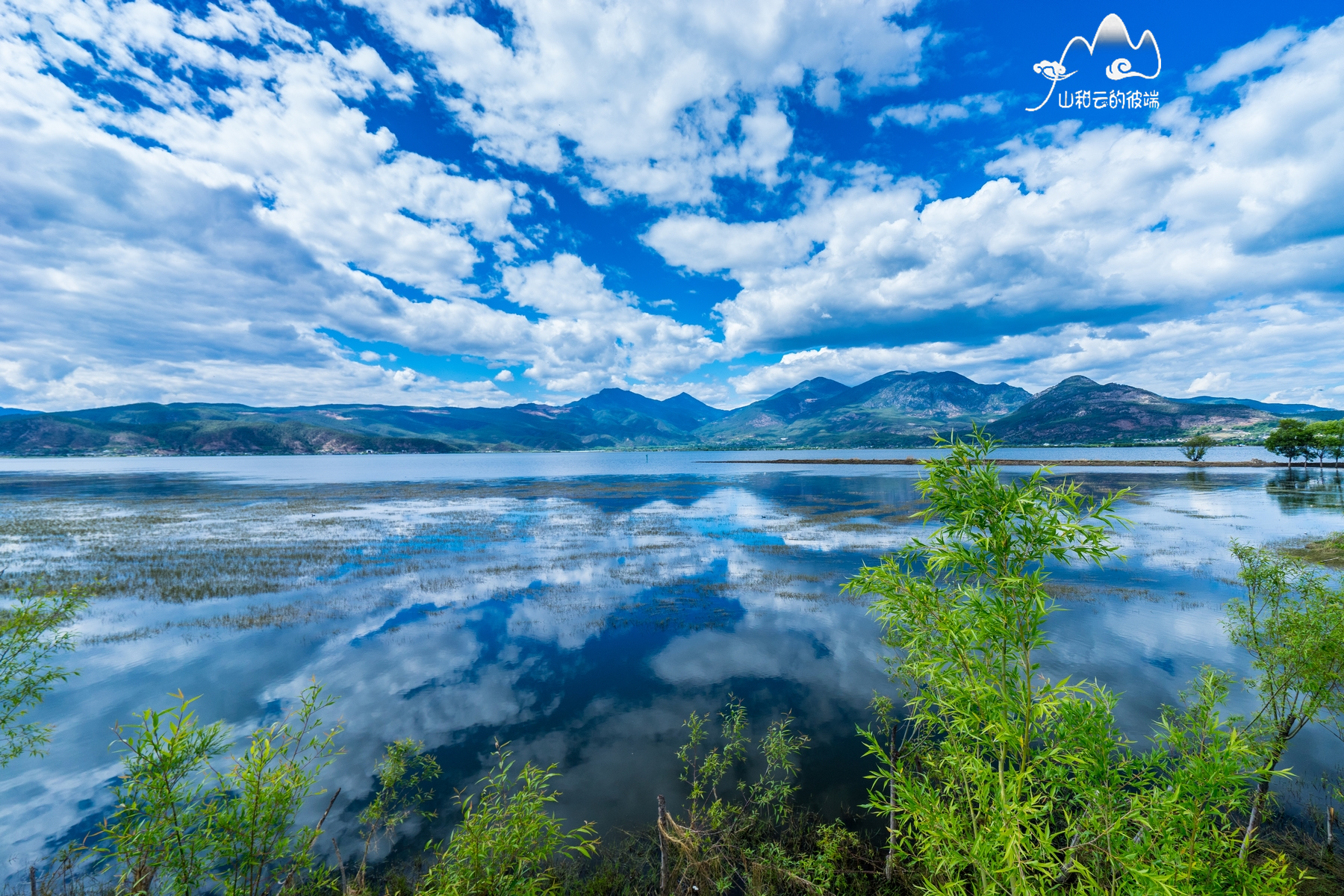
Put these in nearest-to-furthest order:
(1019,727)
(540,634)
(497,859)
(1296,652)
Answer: (1019,727)
(497,859)
(1296,652)
(540,634)

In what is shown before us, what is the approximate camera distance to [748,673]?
29828 mm

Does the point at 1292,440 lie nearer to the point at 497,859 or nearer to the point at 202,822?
the point at 497,859

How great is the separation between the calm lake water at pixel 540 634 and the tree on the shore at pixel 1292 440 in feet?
A: 398

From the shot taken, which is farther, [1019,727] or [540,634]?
[540,634]

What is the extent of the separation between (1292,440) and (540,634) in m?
245

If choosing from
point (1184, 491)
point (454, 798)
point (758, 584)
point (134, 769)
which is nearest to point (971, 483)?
point (134, 769)

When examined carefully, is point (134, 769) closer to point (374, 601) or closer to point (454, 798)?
point (454, 798)

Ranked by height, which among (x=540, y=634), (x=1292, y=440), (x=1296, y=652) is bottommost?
(x=540, y=634)

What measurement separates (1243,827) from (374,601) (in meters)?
52.0

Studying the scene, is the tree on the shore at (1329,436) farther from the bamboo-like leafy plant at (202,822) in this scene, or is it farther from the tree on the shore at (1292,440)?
the bamboo-like leafy plant at (202,822)

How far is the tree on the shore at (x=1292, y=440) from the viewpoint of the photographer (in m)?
155

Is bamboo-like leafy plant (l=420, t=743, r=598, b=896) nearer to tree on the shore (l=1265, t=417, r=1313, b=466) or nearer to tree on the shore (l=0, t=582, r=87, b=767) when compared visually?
tree on the shore (l=0, t=582, r=87, b=767)

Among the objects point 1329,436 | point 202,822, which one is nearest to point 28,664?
point 202,822

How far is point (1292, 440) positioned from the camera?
158375mm
